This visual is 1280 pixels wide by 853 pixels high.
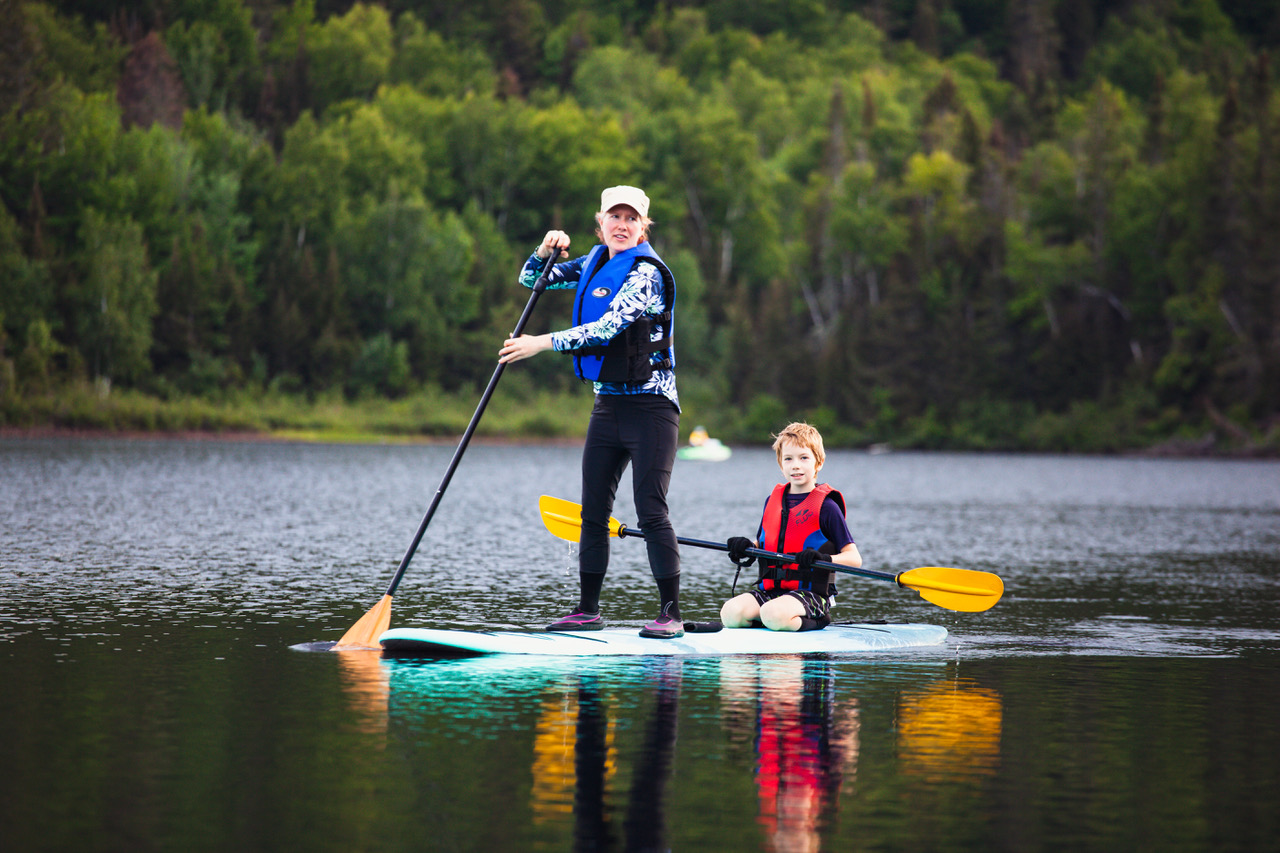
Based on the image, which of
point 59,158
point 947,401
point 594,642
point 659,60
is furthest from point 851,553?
point 659,60

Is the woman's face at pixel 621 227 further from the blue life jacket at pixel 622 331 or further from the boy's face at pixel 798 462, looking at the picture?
the boy's face at pixel 798 462

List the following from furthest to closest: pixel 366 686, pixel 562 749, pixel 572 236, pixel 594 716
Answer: pixel 572 236 → pixel 366 686 → pixel 594 716 → pixel 562 749

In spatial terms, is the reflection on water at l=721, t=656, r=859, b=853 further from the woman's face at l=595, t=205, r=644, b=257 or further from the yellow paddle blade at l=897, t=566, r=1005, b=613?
the woman's face at l=595, t=205, r=644, b=257

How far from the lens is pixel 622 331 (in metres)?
8.46

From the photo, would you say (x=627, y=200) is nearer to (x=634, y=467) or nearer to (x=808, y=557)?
(x=634, y=467)

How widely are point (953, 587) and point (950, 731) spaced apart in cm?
281

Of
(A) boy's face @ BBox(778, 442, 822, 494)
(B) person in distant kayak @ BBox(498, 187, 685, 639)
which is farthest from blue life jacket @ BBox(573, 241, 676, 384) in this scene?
(A) boy's face @ BBox(778, 442, 822, 494)

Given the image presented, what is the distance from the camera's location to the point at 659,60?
369 ft

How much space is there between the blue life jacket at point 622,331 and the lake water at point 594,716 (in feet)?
5.03

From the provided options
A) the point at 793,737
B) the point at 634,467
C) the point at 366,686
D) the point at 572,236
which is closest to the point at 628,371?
the point at 634,467

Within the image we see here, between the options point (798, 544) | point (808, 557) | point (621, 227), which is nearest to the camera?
point (621, 227)

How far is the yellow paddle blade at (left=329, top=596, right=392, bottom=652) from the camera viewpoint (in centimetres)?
866

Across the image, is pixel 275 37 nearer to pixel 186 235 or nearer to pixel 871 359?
pixel 186 235

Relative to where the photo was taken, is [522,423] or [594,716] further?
[522,423]
